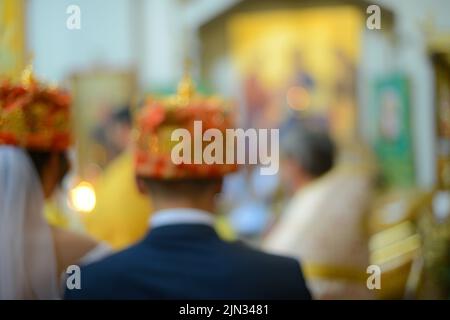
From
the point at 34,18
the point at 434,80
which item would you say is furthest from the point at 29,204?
the point at 434,80

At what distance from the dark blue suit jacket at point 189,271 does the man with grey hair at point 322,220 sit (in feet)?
1.95

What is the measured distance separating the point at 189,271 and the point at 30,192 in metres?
0.28

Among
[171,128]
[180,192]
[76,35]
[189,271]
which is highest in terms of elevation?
[76,35]

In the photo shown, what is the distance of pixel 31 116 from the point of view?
1.73 metres

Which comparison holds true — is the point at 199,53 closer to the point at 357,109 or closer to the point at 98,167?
the point at 357,109

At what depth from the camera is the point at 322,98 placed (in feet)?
15.8

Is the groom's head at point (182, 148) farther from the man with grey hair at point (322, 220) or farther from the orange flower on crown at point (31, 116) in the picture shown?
the man with grey hair at point (322, 220)

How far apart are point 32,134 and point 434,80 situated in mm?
2400

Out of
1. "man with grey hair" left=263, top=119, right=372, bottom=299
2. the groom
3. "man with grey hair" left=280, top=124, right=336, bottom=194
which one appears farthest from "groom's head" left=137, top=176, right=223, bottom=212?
"man with grey hair" left=280, top=124, right=336, bottom=194

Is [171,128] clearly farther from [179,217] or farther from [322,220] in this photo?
[322,220]

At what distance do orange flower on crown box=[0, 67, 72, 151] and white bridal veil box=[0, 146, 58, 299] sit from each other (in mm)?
27

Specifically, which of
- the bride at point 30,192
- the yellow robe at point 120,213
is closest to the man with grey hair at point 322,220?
the yellow robe at point 120,213

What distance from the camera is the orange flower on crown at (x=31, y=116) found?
171 centimetres

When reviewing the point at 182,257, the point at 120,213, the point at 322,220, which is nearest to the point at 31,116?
the point at 182,257
